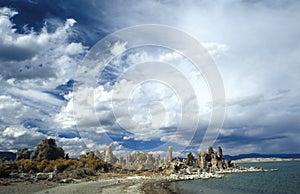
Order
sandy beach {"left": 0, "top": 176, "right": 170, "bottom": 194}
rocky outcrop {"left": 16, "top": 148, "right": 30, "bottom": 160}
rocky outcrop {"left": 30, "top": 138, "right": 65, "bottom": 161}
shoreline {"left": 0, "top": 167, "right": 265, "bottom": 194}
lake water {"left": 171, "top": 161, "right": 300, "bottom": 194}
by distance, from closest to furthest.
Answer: sandy beach {"left": 0, "top": 176, "right": 170, "bottom": 194}
shoreline {"left": 0, "top": 167, "right": 265, "bottom": 194}
lake water {"left": 171, "top": 161, "right": 300, "bottom": 194}
rocky outcrop {"left": 30, "top": 138, "right": 65, "bottom": 161}
rocky outcrop {"left": 16, "top": 148, "right": 30, "bottom": 160}

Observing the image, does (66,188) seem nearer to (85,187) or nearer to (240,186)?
(85,187)

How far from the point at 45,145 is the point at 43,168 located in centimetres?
3705

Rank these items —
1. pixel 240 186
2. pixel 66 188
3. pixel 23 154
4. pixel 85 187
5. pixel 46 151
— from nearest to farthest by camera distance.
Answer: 1. pixel 66 188
2. pixel 85 187
3. pixel 240 186
4. pixel 46 151
5. pixel 23 154

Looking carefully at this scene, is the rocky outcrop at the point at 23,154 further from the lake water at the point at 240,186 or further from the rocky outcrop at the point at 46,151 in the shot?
the lake water at the point at 240,186

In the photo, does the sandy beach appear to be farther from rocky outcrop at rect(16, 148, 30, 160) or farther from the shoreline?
rocky outcrop at rect(16, 148, 30, 160)

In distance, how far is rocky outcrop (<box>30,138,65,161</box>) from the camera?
5673 inches

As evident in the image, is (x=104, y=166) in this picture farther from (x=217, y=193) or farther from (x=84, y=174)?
(x=217, y=193)

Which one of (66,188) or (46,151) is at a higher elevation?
(46,151)

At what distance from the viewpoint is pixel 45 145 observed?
148875 mm

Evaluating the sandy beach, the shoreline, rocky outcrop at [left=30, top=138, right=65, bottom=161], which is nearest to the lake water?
the shoreline

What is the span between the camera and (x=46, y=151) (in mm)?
146250

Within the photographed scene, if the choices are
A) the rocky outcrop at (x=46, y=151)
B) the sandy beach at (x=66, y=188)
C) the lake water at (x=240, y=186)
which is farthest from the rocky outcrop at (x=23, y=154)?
the lake water at (x=240, y=186)

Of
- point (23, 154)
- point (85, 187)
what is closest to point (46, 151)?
point (23, 154)

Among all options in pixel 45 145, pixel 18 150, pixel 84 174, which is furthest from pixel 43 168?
pixel 18 150
